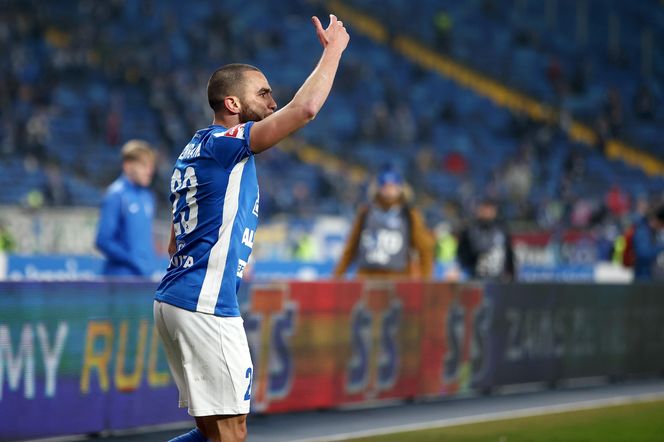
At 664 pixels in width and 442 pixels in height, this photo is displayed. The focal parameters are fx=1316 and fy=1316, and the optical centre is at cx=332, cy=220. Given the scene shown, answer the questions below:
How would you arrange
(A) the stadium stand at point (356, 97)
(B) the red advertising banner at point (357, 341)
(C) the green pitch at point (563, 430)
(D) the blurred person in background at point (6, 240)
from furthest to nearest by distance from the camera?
(A) the stadium stand at point (356, 97) → (D) the blurred person in background at point (6, 240) → (B) the red advertising banner at point (357, 341) → (C) the green pitch at point (563, 430)

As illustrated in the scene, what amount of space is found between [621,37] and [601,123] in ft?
20.2

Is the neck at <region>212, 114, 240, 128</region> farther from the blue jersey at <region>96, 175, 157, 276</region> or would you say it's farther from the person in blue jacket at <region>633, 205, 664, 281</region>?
the person in blue jacket at <region>633, 205, 664, 281</region>

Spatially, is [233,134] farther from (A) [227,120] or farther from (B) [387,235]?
(B) [387,235]

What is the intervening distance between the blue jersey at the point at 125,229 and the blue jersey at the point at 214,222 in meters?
5.43

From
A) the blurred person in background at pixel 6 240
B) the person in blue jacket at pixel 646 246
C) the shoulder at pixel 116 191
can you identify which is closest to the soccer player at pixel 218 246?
the shoulder at pixel 116 191

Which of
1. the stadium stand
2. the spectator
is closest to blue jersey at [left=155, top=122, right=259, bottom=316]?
the stadium stand

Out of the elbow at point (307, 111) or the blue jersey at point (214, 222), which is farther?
the blue jersey at point (214, 222)

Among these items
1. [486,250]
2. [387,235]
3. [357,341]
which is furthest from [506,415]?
[486,250]

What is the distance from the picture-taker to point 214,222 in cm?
528

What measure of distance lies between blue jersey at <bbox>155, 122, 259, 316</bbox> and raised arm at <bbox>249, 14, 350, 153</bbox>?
15 centimetres

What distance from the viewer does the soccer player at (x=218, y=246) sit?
205 inches

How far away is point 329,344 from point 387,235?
70.8 inches

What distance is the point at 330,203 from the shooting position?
33438 millimetres

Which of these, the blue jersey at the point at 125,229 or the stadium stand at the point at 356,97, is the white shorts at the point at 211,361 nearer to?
the blue jersey at the point at 125,229
